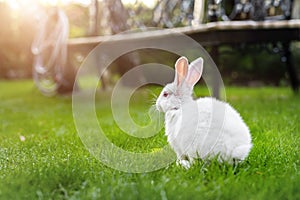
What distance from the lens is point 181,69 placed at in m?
1.74

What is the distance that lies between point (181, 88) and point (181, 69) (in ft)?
0.31

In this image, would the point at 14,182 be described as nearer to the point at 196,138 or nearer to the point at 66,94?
the point at 196,138

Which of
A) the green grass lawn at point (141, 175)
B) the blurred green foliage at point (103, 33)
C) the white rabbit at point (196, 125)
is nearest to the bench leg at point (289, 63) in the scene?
the blurred green foliage at point (103, 33)

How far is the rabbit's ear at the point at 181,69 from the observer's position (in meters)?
1.73

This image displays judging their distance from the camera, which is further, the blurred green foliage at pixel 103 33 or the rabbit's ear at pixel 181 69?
the blurred green foliage at pixel 103 33

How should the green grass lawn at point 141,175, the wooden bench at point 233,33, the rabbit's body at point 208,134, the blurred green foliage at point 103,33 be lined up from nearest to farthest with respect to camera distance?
the green grass lawn at point 141,175 < the rabbit's body at point 208,134 < the wooden bench at point 233,33 < the blurred green foliage at point 103,33

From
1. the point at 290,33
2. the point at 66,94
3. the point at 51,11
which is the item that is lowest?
the point at 66,94

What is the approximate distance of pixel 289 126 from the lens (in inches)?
107

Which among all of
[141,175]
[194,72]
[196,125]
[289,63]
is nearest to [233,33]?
[289,63]

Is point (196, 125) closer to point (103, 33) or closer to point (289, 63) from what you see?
point (289, 63)

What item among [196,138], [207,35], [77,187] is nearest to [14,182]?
[77,187]

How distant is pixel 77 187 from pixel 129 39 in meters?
3.11

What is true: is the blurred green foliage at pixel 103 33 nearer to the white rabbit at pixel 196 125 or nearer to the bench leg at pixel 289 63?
the bench leg at pixel 289 63

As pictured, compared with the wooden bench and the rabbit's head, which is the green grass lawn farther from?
the wooden bench
